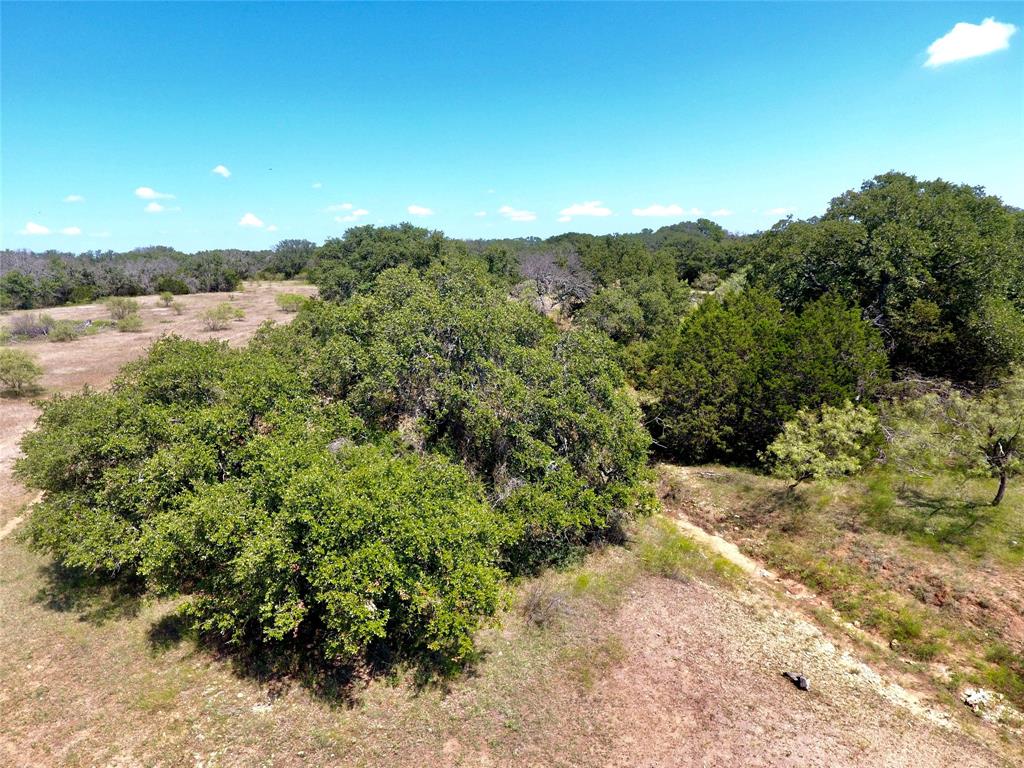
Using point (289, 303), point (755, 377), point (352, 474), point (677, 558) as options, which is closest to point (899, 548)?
point (677, 558)

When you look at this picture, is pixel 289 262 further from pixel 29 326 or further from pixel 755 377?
pixel 755 377

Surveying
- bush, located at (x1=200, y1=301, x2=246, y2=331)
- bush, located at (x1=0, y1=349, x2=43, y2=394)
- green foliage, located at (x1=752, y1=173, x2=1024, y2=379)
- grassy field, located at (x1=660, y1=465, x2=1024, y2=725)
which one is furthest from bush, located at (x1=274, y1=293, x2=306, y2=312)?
grassy field, located at (x1=660, y1=465, x2=1024, y2=725)

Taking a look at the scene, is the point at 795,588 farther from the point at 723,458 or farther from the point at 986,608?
the point at 723,458

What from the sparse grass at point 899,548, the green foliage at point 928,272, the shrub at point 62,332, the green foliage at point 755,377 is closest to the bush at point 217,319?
the shrub at point 62,332

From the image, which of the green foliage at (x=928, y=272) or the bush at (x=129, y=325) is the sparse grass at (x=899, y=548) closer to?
the green foliage at (x=928, y=272)

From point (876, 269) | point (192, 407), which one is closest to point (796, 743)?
point (192, 407)

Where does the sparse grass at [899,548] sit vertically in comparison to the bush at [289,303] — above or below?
below

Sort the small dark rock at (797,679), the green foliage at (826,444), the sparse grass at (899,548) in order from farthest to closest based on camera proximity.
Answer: the green foliage at (826,444) → the sparse grass at (899,548) → the small dark rock at (797,679)
